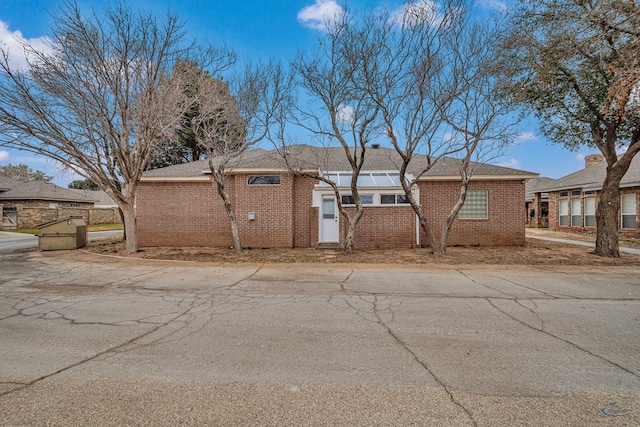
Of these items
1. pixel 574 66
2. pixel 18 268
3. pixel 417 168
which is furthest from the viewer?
pixel 417 168

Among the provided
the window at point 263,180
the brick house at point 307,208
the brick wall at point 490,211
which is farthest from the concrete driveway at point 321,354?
the window at point 263,180

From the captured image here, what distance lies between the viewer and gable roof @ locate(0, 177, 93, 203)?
2834 cm

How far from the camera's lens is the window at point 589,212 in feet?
61.2

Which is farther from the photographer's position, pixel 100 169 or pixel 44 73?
pixel 100 169

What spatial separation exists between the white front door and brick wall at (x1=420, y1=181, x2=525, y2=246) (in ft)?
12.3

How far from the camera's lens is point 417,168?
1533cm

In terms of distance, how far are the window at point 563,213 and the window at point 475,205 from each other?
11.5 metres

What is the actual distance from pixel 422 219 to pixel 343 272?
4433mm

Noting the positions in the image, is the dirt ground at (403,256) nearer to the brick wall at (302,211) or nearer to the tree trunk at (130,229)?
the tree trunk at (130,229)

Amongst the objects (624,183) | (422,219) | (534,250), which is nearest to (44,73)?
(422,219)

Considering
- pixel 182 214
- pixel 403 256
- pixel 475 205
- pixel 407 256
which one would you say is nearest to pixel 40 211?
pixel 182 214

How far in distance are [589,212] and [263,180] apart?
19.5 m

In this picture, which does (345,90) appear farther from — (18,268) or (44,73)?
(18,268)

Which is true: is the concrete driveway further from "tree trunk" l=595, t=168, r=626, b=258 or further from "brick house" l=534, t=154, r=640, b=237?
"brick house" l=534, t=154, r=640, b=237
